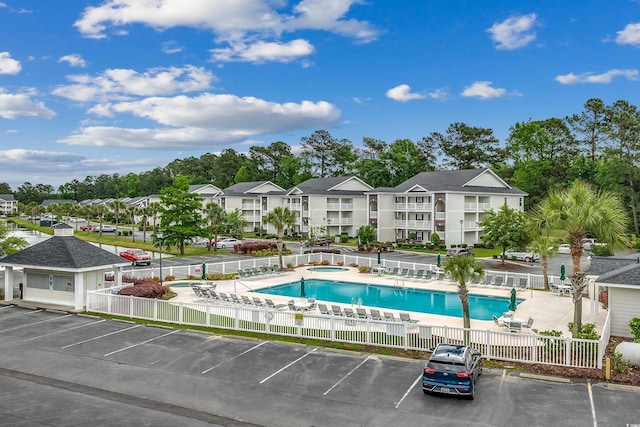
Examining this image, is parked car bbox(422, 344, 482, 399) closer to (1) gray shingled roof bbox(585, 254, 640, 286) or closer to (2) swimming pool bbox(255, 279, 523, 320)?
(1) gray shingled roof bbox(585, 254, 640, 286)

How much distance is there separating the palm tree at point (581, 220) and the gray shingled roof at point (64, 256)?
22531mm

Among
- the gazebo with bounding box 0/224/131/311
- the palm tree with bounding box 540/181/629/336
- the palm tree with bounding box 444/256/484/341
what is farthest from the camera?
the gazebo with bounding box 0/224/131/311

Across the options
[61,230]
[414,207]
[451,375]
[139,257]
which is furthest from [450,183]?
[451,375]

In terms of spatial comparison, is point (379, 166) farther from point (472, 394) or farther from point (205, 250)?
point (472, 394)

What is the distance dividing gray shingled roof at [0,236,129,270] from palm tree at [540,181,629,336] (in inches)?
887

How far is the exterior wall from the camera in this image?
69.6 ft

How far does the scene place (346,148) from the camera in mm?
112688

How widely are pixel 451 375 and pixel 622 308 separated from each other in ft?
38.8

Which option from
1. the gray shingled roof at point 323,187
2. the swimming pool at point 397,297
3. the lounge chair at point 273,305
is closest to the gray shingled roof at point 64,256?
the lounge chair at point 273,305

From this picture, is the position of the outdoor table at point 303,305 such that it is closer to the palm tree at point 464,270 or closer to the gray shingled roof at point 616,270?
the palm tree at point 464,270

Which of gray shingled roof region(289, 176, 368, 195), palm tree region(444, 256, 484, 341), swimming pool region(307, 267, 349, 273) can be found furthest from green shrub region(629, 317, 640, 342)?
gray shingled roof region(289, 176, 368, 195)

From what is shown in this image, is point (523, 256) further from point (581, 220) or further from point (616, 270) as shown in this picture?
point (581, 220)

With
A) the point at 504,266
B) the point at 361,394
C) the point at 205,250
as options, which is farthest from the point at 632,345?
the point at 205,250

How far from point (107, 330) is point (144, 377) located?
7.30 metres
